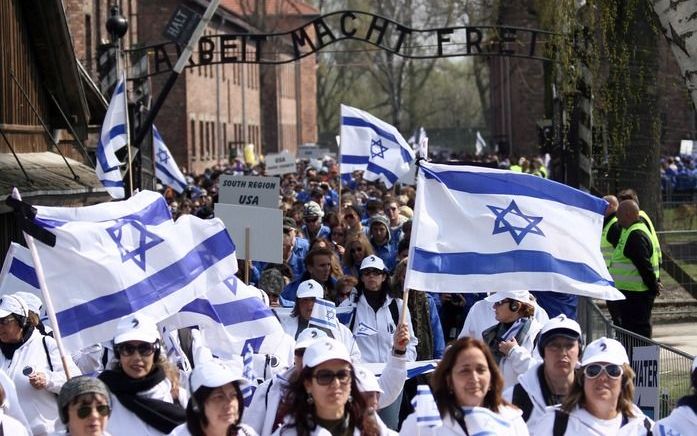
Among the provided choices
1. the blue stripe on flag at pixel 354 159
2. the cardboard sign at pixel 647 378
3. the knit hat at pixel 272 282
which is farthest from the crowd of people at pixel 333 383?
the blue stripe on flag at pixel 354 159

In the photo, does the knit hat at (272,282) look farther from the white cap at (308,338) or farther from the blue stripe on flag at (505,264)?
the white cap at (308,338)

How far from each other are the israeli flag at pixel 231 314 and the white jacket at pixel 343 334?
1.36 ft

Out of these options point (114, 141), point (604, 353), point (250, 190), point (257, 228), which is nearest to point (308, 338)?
point (604, 353)

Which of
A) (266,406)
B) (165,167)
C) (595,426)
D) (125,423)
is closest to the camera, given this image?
(595,426)

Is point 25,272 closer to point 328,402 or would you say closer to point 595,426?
point 328,402

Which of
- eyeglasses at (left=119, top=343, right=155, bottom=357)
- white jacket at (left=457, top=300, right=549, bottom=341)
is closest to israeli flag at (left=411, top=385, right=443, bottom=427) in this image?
eyeglasses at (left=119, top=343, right=155, bottom=357)

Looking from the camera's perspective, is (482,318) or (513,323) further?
(482,318)

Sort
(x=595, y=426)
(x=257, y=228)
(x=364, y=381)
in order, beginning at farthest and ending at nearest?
(x=257, y=228) < (x=364, y=381) < (x=595, y=426)

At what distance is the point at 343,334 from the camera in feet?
33.4

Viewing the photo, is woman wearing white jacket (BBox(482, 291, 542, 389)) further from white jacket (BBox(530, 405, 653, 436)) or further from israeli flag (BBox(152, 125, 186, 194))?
israeli flag (BBox(152, 125, 186, 194))

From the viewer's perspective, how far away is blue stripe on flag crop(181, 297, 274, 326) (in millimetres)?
9859

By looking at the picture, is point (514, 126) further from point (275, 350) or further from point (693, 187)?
point (275, 350)

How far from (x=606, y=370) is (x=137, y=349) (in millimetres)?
2292

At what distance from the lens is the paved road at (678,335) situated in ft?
57.7
